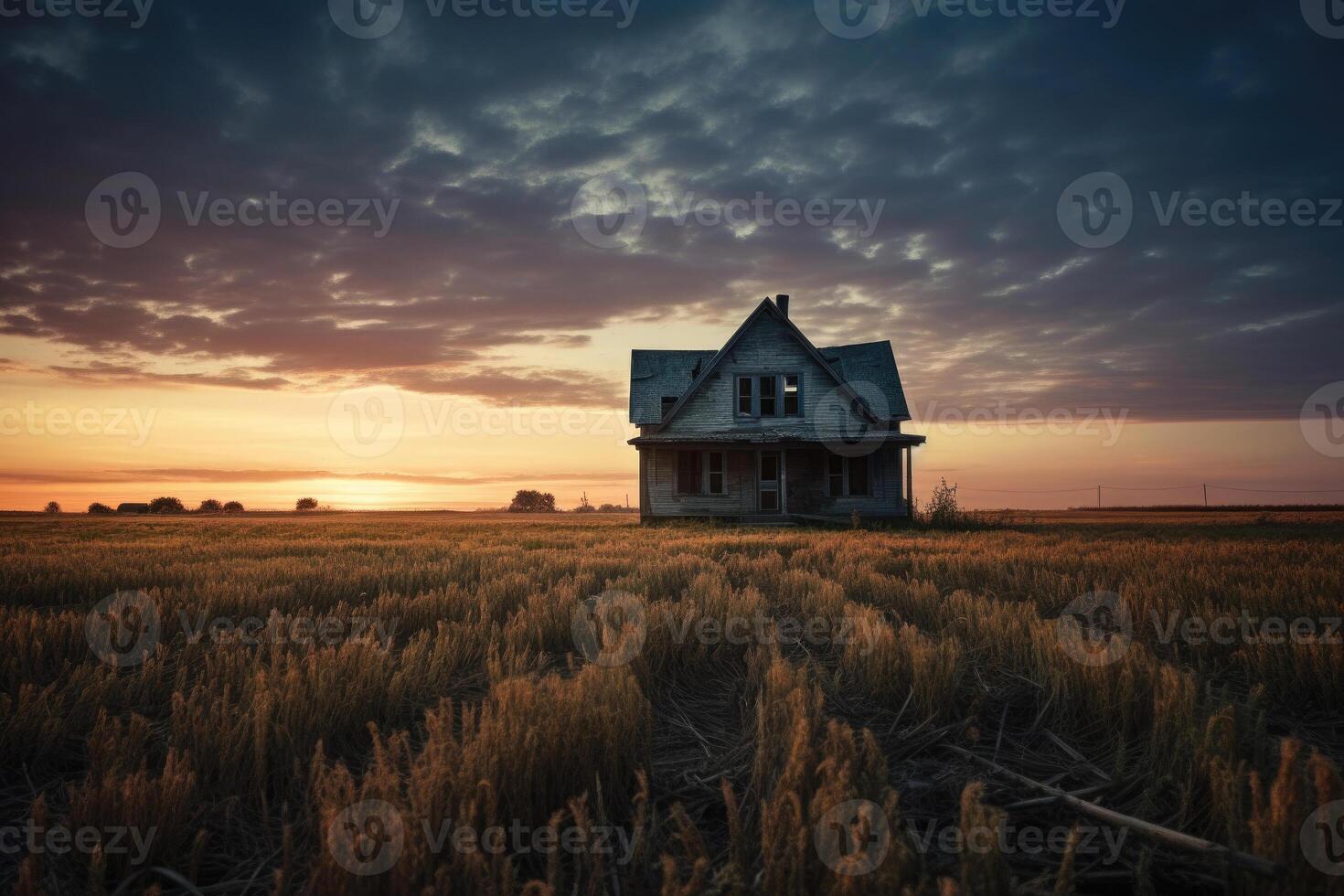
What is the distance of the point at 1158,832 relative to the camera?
1.78 meters

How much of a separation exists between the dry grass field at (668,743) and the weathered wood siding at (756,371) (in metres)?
19.9

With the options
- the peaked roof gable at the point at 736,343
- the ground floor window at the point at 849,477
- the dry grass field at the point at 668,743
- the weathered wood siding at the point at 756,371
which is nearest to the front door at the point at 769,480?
the weathered wood siding at the point at 756,371

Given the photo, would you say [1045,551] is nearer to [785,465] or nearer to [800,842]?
[800,842]

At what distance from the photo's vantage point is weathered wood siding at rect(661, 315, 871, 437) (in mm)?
25297

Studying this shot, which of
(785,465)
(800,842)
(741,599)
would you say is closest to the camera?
(800,842)

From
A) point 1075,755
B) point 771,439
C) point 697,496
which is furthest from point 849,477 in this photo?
point 1075,755

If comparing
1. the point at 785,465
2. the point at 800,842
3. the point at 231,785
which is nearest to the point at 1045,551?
the point at 800,842

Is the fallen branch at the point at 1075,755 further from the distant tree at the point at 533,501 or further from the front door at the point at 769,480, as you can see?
the distant tree at the point at 533,501

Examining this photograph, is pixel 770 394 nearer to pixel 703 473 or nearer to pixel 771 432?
pixel 771 432

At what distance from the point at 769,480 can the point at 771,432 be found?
2328 millimetres

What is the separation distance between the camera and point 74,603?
578 centimetres

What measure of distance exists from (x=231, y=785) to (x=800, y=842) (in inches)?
80.6

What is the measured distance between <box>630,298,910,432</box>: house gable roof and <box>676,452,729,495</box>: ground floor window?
1.98 metres

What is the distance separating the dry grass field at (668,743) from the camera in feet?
5.36
